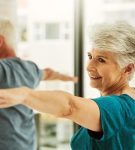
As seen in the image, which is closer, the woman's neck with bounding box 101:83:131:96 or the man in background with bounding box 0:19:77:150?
the woman's neck with bounding box 101:83:131:96

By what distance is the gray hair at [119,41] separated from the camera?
1219mm

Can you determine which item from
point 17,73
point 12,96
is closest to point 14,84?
point 17,73

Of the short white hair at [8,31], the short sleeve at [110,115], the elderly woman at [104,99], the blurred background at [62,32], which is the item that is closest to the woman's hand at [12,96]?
the elderly woman at [104,99]

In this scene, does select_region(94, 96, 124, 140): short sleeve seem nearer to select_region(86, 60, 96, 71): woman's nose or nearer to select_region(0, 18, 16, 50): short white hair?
select_region(86, 60, 96, 71): woman's nose

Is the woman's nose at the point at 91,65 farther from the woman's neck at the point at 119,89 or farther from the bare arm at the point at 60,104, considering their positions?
the bare arm at the point at 60,104

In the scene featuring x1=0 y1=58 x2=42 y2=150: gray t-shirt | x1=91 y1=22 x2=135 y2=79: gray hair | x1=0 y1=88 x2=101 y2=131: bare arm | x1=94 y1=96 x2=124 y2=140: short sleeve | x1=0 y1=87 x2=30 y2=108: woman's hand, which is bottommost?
x1=0 y1=58 x2=42 y2=150: gray t-shirt

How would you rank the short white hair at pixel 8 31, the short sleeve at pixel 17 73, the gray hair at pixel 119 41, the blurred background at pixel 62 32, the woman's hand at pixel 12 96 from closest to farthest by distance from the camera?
the woman's hand at pixel 12 96
the gray hair at pixel 119 41
the short sleeve at pixel 17 73
the short white hair at pixel 8 31
the blurred background at pixel 62 32

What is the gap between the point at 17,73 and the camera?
165cm

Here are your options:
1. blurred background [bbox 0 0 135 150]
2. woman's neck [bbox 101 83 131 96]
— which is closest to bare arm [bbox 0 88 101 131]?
woman's neck [bbox 101 83 131 96]

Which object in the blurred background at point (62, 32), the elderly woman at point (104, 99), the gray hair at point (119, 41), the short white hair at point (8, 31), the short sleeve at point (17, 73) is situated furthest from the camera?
the blurred background at point (62, 32)

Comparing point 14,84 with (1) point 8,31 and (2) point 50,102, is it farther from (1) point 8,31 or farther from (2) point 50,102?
(2) point 50,102

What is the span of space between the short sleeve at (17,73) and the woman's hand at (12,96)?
0.69 meters

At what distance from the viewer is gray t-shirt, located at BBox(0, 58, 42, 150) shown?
162cm

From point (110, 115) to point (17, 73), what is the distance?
680 mm
